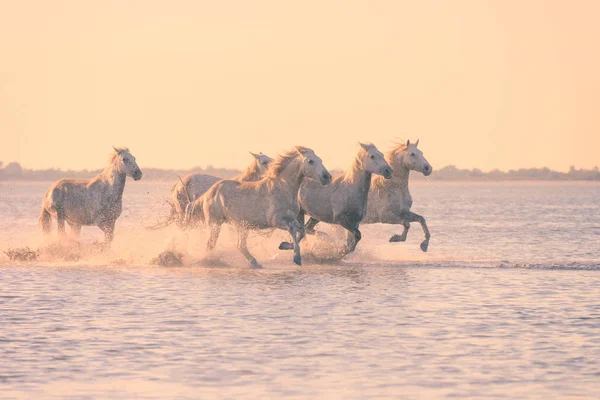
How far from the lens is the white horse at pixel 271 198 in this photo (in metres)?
20.8

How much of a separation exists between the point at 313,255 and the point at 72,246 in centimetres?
461

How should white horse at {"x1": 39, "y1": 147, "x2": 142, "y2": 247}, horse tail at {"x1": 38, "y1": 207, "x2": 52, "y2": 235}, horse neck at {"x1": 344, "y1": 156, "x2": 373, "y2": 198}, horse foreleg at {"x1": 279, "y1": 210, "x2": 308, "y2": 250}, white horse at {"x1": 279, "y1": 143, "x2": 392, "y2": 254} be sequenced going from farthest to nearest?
horse tail at {"x1": 38, "y1": 207, "x2": 52, "y2": 235}
white horse at {"x1": 39, "y1": 147, "x2": 142, "y2": 247}
horse neck at {"x1": 344, "y1": 156, "x2": 373, "y2": 198}
white horse at {"x1": 279, "y1": 143, "x2": 392, "y2": 254}
horse foreleg at {"x1": 279, "y1": 210, "x2": 308, "y2": 250}

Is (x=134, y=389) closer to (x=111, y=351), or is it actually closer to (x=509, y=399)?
(x=111, y=351)

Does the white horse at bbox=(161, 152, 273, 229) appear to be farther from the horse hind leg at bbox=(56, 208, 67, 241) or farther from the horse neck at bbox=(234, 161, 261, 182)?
the horse hind leg at bbox=(56, 208, 67, 241)

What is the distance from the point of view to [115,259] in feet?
76.6

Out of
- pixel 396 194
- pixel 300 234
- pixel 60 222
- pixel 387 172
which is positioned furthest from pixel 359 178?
pixel 60 222

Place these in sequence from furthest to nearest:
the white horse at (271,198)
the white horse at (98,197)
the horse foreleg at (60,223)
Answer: the horse foreleg at (60,223), the white horse at (98,197), the white horse at (271,198)

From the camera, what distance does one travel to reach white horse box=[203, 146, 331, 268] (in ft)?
68.1

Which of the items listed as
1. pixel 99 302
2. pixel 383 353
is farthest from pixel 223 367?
pixel 99 302

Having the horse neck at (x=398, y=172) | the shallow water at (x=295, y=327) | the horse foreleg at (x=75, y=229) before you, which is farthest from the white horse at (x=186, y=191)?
the horse neck at (x=398, y=172)

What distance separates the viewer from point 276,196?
20.8 metres

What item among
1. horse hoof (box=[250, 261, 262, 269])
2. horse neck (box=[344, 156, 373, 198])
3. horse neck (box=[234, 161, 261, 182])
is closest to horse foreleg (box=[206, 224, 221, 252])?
horse hoof (box=[250, 261, 262, 269])

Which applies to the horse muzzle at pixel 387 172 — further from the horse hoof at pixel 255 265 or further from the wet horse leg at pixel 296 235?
the horse hoof at pixel 255 265

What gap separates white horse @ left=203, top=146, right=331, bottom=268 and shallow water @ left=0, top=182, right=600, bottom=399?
799 millimetres
